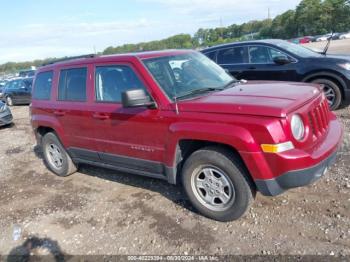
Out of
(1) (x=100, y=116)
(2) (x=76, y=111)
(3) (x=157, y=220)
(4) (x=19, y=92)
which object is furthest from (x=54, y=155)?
(4) (x=19, y=92)

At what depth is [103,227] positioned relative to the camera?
4.11 meters

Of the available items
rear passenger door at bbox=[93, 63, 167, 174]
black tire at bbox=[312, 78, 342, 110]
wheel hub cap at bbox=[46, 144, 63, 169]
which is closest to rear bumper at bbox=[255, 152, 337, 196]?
rear passenger door at bbox=[93, 63, 167, 174]

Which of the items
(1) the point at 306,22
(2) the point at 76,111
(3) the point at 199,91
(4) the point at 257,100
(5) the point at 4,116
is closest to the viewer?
(4) the point at 257,100

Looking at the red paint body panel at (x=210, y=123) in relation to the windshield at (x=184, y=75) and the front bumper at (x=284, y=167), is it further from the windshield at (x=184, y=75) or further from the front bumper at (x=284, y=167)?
the windshield at (x=184, y=75)

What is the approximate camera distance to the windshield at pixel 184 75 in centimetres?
405

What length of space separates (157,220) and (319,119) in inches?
85.9

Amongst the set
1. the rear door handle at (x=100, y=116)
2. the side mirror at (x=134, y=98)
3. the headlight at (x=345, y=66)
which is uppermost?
the side mirror at (x=134, y=98)

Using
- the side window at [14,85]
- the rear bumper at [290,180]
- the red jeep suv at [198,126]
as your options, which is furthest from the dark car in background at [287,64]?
the side window at [14,85]

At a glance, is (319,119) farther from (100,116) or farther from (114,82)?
(100,116)

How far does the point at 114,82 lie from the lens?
4449mm

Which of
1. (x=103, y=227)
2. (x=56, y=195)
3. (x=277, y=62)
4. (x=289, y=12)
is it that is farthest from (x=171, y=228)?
(x=289, y=12)

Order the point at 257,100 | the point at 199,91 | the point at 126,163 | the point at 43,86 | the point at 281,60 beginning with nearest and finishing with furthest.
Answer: the point at 257,100 → the point at 199,91 → the point at 126,163 → the point at 43,86 → the point at 281,60

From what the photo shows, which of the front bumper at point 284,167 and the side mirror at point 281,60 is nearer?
the front bumper at point 284,167

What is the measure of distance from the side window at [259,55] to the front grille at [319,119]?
4062 mm
